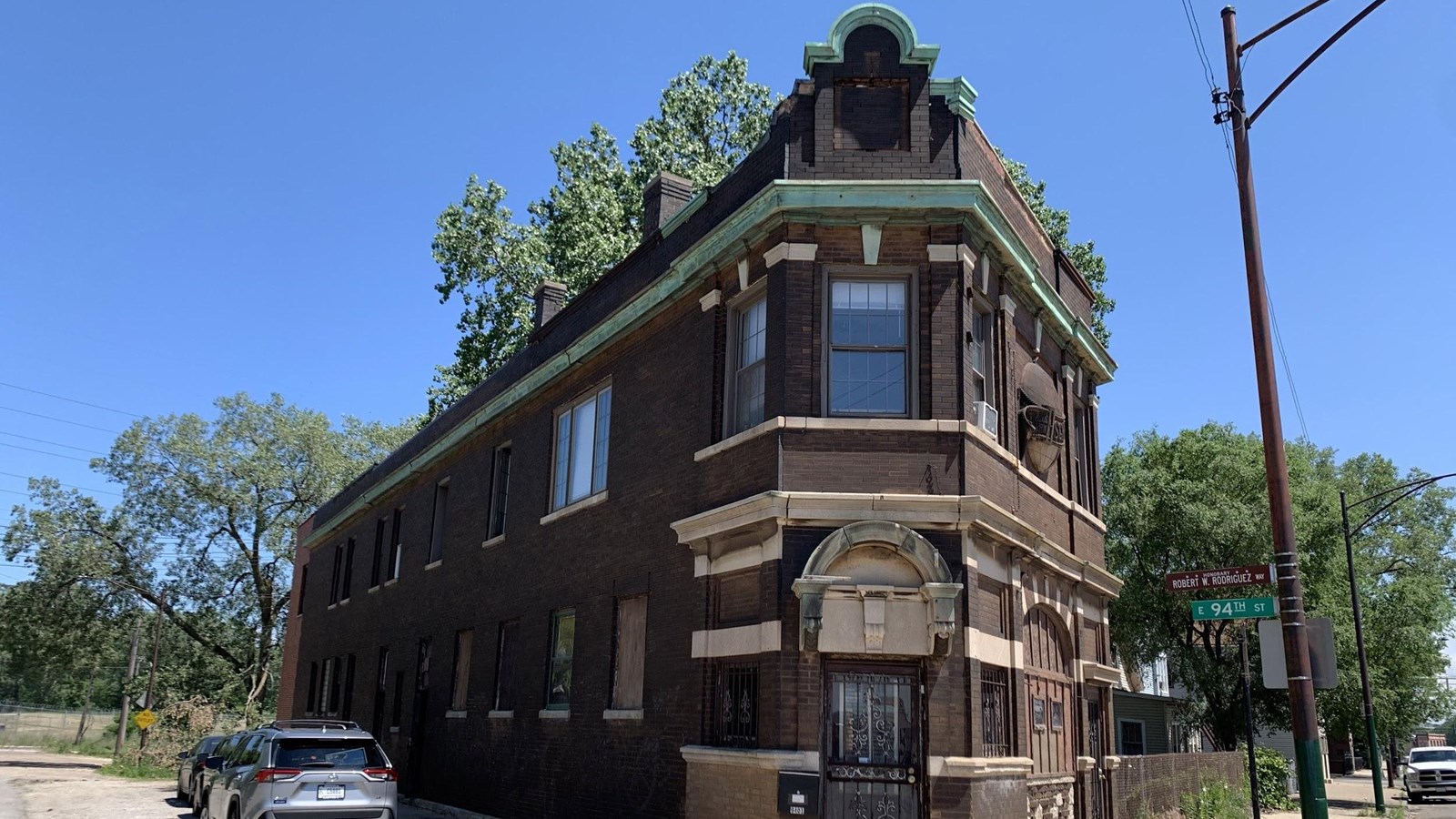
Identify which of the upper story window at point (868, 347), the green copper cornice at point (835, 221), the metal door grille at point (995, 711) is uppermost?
the green copper cornice at point (835, 221)

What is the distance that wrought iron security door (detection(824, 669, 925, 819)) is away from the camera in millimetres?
11375

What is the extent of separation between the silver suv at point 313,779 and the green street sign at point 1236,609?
9.92m

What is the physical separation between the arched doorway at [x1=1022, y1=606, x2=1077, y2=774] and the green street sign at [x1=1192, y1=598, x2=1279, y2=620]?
2.22 m

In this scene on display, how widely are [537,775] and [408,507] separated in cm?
1083

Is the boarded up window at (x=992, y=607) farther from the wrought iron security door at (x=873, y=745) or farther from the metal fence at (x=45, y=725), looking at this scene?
the metal fence at (x=45, y=725)

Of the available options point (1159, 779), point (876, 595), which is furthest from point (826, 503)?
point (1159, 779)

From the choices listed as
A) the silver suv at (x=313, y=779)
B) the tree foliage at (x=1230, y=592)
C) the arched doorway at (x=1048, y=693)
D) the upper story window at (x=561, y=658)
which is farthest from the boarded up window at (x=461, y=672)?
the tree foliage at (x=1230, y=592)

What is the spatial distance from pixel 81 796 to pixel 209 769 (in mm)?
13195

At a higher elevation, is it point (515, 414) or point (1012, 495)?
point (515, 414)

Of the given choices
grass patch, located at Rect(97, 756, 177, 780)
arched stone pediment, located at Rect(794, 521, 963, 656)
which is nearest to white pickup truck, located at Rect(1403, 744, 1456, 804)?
arched stone pediment, located at Rect(794, 521, 963, 656)

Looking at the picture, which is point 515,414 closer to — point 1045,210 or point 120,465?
point 1045,210

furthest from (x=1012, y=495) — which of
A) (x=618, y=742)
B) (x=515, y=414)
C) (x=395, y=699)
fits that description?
(x=395, y=699)

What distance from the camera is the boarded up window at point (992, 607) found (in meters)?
12.4

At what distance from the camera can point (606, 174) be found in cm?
3844
